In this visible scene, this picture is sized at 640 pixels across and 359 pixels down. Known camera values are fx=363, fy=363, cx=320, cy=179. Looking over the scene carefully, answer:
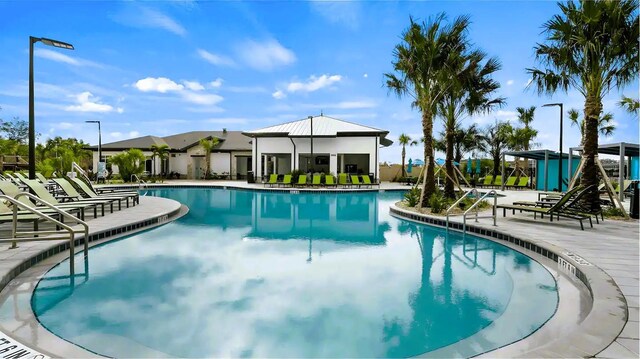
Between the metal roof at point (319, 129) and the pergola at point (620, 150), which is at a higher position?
the metal roof at point (319, 129)

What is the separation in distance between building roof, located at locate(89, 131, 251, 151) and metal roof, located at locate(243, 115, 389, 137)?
4.82 metres

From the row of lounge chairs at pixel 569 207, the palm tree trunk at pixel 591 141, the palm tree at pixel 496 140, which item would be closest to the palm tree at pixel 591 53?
the palm tree trunk at pixel 591 141

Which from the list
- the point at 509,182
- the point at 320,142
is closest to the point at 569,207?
the point at 509,182

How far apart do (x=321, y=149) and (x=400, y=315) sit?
23484 millimetres

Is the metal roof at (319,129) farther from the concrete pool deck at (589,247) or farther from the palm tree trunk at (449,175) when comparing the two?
the concrete pool deck at (589,247)

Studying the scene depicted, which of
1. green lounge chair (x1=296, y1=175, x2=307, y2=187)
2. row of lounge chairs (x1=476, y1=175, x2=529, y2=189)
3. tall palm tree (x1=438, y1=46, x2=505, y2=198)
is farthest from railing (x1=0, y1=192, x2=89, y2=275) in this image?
row of lounge chairs (x1=476, y1=175, x2=529, y2=189)

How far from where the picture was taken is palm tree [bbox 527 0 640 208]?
948 cm

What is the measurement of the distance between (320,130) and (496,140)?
16066 mm

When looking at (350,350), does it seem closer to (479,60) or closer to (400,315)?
(400,315)

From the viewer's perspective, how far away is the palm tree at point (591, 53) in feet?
31.1

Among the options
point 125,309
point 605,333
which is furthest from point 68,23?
point 605,333

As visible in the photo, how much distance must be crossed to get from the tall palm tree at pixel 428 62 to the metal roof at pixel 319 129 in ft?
45.7

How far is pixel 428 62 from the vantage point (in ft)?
36.1

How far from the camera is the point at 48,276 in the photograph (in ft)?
16.4
